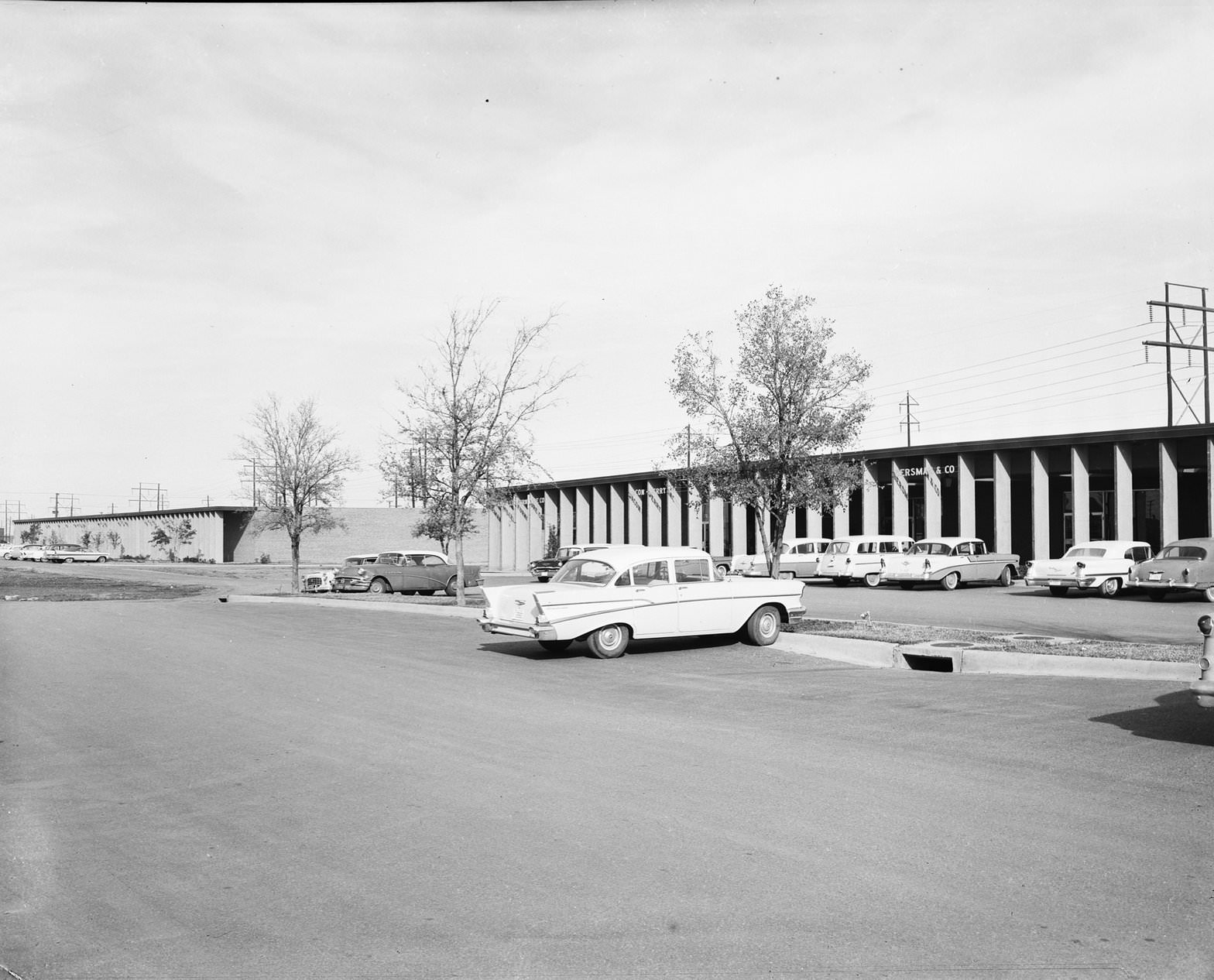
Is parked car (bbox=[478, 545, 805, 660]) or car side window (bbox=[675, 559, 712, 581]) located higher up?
car side window (bbox=[675, 559, 712, 581])

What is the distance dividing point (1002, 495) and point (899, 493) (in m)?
4.39

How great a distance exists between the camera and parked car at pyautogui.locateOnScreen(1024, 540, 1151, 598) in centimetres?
2908

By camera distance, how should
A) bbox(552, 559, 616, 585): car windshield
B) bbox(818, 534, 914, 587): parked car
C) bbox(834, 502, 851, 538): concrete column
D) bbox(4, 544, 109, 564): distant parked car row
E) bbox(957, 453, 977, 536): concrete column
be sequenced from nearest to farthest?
bbox(552, 559, 616, 585): car windshield, bbox(818, 534, 914, 587): parked car, bbox(957, 453, 977, 536): concrete column, bbox(834, 502, 851, 538): concrete column, bbox(4, 544, 109, 564): distant parked car row

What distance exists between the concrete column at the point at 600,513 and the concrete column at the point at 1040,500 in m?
23.8

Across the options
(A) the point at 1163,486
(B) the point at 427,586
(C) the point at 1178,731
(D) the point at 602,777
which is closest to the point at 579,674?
(D) the point at 602,777

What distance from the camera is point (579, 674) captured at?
13859mm

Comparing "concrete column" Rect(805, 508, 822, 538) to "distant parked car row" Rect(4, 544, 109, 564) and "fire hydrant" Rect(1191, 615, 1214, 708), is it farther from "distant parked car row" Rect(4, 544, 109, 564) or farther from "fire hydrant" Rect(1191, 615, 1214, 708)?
"distant parked car row" Rect(4, 544, 109, 564)

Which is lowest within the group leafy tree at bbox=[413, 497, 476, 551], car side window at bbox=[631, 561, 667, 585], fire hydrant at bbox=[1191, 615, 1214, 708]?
fire hydrant at bbox=[1191, 615, 1214, 708]

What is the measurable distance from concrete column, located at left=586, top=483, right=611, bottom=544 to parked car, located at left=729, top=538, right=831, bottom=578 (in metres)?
17.2

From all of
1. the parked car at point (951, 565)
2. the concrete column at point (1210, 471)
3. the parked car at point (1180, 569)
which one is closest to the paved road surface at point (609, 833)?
the parked car at point (1180, 569)

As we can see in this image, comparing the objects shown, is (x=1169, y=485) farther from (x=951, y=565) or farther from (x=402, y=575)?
(x=402, y=575)

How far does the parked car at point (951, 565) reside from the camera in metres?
33.9

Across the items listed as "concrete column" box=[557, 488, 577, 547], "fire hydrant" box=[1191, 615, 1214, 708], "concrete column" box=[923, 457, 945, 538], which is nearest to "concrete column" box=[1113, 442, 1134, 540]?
"concrete column" box=[923, 457, 945, 538]

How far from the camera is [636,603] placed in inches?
615
